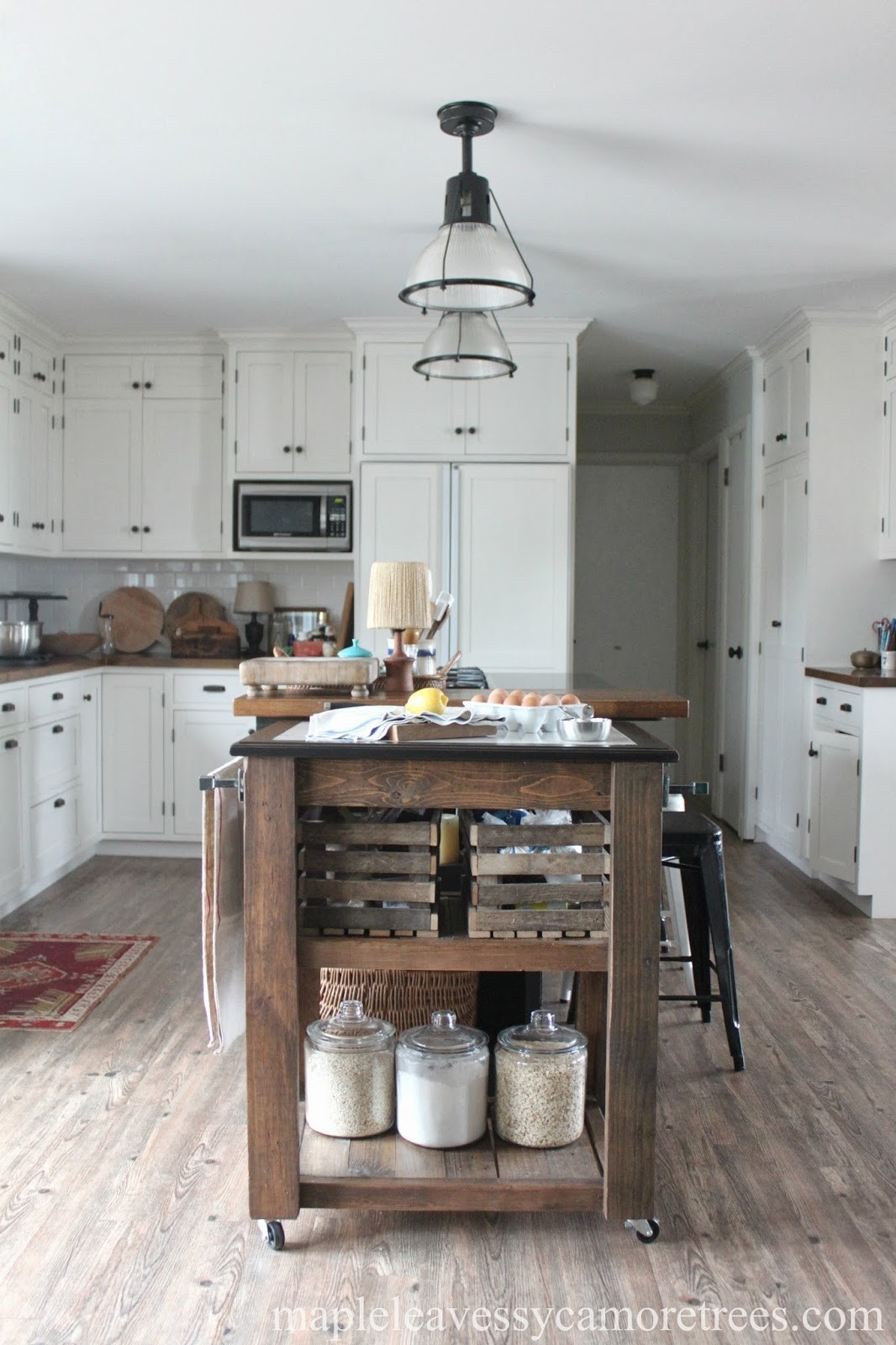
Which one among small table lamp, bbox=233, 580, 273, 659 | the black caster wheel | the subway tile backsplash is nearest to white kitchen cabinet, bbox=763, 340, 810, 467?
the subway tile backsplash

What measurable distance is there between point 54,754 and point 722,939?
9.76ft

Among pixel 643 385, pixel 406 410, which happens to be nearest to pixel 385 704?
pixel 406 410

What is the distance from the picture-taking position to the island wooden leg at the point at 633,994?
1.94 meters

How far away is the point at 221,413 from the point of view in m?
5.31

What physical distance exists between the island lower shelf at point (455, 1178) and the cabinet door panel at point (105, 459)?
3.87m

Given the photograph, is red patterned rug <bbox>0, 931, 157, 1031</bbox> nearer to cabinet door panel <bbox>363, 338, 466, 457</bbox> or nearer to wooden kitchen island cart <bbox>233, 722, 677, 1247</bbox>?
wooden kitchen island cart <bbox>233, 722, 677, 1247</bbox>

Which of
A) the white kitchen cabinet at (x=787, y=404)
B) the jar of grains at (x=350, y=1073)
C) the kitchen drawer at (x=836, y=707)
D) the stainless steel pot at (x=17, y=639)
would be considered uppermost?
the white kitchen cabinet at (x=787, y=404)

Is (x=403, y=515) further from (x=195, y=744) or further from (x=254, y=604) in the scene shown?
(x=195, y=744)

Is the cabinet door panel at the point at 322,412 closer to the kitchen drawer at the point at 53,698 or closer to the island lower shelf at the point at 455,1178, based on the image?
the kitchen drawer at the point at 53,698

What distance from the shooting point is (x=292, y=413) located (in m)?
5.22

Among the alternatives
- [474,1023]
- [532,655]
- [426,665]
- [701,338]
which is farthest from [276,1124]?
[701,338]

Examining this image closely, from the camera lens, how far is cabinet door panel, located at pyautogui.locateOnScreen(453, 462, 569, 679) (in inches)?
200

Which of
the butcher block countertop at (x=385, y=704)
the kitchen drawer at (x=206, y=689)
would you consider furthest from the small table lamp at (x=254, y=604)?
the butcher block countertop at (x=385, y=704)

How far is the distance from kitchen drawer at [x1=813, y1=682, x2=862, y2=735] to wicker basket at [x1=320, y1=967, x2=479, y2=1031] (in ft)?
7.84
